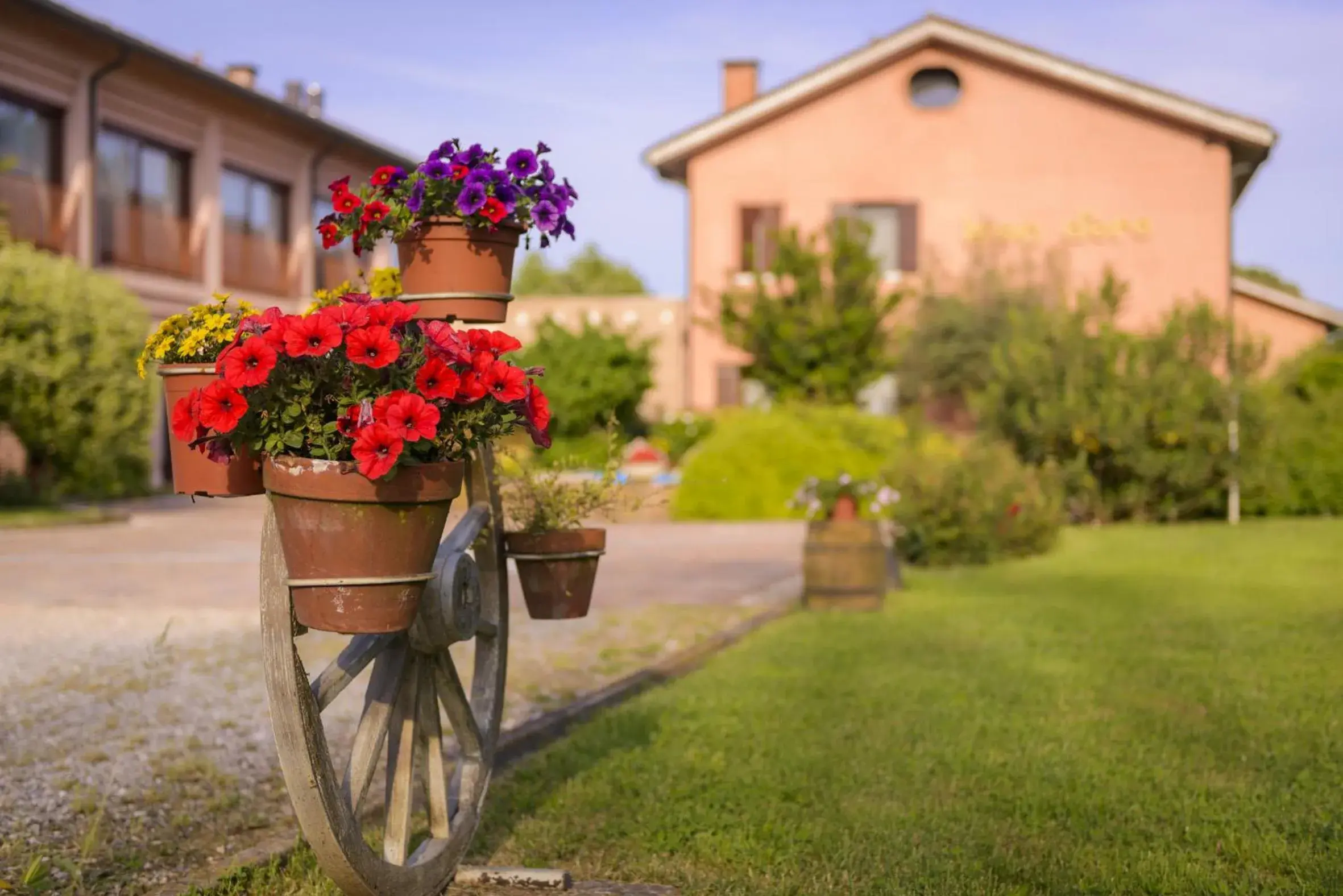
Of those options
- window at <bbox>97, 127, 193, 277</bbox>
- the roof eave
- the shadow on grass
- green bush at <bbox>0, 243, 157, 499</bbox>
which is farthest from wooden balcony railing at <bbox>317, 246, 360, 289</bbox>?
the shadow on grass

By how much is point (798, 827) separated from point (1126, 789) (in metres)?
1.18

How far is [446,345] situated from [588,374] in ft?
73.1

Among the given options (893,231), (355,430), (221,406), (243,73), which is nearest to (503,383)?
(355,430)

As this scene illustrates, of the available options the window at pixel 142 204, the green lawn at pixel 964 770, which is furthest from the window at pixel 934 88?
the green lawn at pixel 964 770

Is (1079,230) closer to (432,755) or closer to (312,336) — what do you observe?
(432,755)

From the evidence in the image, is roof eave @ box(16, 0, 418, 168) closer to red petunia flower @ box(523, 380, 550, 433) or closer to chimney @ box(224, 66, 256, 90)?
chimney @ box(224, 66, 256, 90)

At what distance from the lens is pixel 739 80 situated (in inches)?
1100

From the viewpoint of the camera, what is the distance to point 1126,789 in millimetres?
4723

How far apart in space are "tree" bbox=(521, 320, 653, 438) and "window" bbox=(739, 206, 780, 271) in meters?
2.55

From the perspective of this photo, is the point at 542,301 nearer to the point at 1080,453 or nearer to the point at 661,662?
the point at 1080,453

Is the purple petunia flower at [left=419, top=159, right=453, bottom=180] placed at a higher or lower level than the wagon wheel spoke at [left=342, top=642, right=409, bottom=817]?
higher

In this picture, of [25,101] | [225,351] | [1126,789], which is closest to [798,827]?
[1126,789]

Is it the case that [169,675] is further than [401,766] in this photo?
Yes

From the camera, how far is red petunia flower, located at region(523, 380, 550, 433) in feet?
9.92
